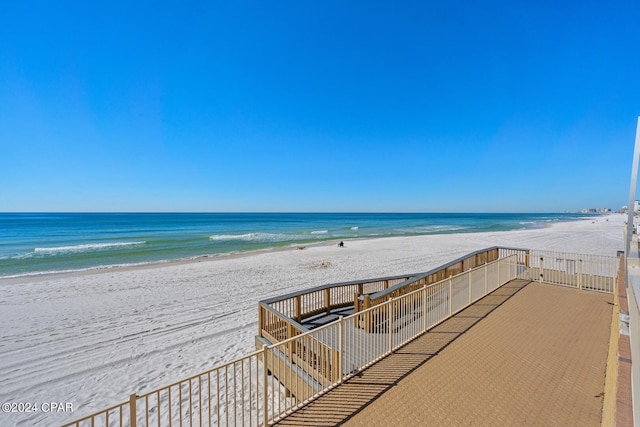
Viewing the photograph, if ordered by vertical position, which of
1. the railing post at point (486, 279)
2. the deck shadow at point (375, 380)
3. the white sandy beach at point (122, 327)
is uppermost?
the railing post at point (486, 279)

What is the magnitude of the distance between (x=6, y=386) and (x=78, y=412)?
267cm

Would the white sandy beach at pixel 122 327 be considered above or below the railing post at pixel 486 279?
below

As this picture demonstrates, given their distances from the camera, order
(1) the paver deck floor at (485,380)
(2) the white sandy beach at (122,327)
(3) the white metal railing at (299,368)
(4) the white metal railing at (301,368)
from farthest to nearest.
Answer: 1. (2) the white sandy beach at (122,327)
2. (4) the white metal railing at (301,368)
3. (3) the white metal railing at (299,368)
4. (1) the paver deck floor at (485,380)

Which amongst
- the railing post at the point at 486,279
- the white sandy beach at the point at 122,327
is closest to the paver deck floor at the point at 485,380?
the railing post at the point at 486,279

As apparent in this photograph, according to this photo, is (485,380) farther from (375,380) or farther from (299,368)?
(299,368)

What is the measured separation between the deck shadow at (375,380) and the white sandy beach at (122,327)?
4201mm

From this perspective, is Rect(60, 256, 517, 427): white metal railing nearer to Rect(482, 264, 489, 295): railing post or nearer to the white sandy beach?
the white sandy beach

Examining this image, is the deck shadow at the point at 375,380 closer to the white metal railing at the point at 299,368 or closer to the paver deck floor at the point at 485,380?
the paver deck floor at the point at 485,380

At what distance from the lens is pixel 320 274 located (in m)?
18.4

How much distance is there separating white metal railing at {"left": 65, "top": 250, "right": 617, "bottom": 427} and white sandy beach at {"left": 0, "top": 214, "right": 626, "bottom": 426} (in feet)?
3.09

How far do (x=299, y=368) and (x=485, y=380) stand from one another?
11.2ft

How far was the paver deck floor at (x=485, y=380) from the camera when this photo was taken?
4.30 m

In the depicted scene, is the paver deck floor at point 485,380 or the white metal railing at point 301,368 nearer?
the paver deck floor at point 485,380

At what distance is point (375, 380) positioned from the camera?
5207 millimetres
